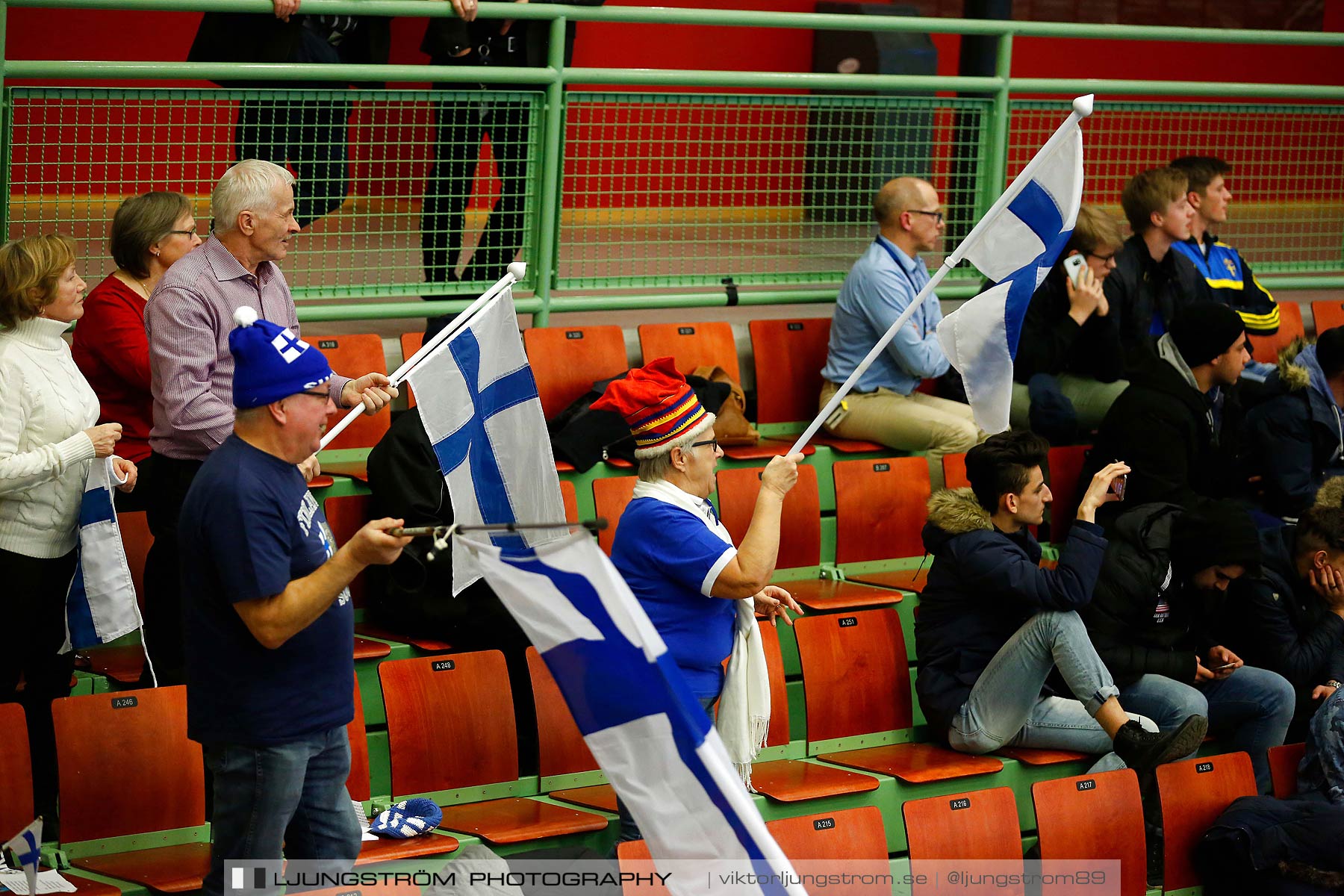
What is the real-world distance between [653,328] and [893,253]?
983 millimetres

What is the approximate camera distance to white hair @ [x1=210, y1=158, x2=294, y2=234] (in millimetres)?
4234

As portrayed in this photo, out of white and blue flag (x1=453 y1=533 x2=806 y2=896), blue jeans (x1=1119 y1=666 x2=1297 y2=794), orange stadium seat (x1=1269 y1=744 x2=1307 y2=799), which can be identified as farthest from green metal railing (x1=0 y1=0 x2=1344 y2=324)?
white and blue flag (x1=453 y1=533 x2=806 y2=896)

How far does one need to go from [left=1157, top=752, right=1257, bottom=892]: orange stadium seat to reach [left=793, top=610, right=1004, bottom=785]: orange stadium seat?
0.51m

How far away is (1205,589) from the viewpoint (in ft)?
18.1

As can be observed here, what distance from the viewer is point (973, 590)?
518 centimetres

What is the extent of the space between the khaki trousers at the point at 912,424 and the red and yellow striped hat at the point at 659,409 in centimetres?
240

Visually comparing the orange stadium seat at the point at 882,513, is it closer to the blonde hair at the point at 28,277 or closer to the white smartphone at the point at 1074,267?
the white smartphone at the point at 1074,267

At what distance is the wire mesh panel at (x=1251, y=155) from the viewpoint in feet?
25.6

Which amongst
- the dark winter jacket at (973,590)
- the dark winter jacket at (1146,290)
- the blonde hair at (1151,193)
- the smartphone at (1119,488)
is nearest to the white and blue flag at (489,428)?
the dark winter jacket at (973,590)

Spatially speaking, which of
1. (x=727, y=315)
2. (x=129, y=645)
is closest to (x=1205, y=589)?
(x=727, y=315)

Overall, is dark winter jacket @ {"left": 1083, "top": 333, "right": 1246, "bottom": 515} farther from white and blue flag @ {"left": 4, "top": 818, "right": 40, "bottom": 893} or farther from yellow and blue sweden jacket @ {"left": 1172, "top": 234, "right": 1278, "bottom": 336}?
white and blue flag @ {"left": 4, "top": 818, "right": 40, "bottom": 893}

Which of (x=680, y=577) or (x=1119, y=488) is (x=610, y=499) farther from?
(x=1119, y=488)

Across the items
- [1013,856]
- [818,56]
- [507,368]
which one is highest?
[818,56]

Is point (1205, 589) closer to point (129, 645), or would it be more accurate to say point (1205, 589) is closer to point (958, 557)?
point (958, 557)
